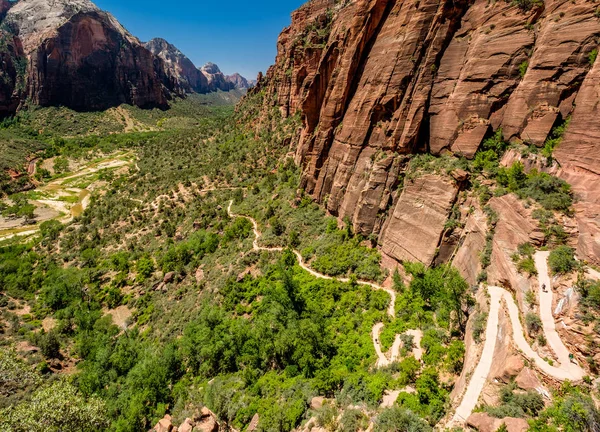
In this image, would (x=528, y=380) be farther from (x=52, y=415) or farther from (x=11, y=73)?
(x=11, y=73)

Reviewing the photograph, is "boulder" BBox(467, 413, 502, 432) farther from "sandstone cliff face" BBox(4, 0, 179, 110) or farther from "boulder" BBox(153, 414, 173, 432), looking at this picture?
"sandstone cliff face" BBox(4, 0, 179, 110)

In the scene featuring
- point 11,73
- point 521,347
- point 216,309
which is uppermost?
point 11,73

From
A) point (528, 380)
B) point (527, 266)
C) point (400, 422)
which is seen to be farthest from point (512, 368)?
point (527, 266)

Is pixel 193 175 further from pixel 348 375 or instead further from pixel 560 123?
pixel 560 123

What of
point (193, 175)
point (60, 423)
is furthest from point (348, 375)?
point (193, 175)

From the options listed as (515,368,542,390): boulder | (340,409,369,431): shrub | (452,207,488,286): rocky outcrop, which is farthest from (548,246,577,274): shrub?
(340,409,369,431): shrub
